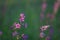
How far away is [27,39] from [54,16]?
373 mm

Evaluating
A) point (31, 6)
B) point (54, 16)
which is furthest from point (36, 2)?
point (54, 16)

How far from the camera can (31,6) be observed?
252 centimetres

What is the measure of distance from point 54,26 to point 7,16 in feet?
1.66

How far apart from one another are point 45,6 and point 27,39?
0.40 m

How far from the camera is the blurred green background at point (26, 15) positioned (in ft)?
8.22

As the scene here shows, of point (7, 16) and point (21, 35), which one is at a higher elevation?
point (7, 16)

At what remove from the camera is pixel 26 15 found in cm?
251

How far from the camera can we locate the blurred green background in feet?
8.22

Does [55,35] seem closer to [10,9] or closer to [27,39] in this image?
[27,39]

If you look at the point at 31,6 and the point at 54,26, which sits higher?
the point at 31,6

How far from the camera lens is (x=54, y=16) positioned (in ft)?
8.27

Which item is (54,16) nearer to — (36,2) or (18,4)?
(36,2)

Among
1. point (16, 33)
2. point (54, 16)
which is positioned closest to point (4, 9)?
point (16, 33)

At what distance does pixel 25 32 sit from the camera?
251cm
